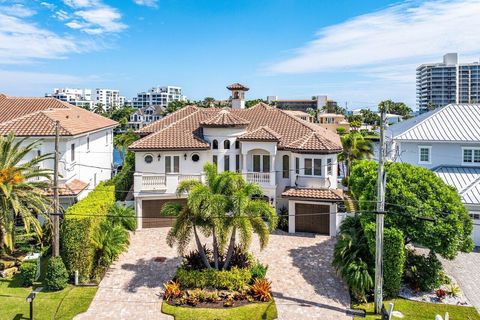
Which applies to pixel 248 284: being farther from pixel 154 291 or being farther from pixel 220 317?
pixel 154 291

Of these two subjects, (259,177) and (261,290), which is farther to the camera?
(259,177)

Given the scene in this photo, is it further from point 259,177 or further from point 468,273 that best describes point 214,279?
point 468,273

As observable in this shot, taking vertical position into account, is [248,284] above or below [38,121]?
below

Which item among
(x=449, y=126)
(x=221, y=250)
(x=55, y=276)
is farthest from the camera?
(x=449, y=126)

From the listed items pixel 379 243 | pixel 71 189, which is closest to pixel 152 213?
pixel 71 189

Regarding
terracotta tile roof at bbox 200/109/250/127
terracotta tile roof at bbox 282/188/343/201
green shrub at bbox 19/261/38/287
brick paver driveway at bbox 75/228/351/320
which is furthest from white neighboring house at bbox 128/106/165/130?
green shrub at bbox 19/261/38/287

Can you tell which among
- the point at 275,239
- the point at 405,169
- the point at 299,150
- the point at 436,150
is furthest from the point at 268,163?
the point at 436,150

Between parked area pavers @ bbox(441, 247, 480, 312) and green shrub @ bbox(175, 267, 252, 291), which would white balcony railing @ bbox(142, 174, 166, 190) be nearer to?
green shrub @ bbox(175, 267, 252, 291)
